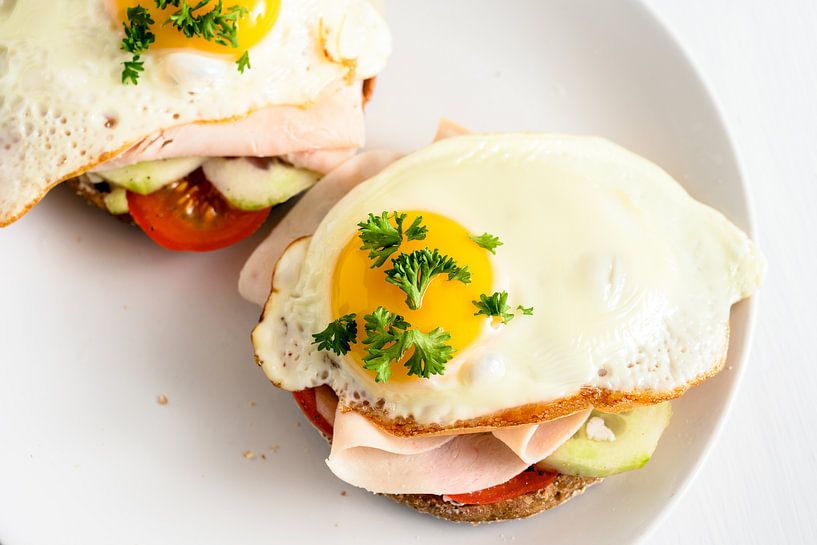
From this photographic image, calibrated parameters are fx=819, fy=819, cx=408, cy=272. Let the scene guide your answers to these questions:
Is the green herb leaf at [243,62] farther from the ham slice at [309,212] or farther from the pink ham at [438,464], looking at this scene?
the pink ham at [438,464]

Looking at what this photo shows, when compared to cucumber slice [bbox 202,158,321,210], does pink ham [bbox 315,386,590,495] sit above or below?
below

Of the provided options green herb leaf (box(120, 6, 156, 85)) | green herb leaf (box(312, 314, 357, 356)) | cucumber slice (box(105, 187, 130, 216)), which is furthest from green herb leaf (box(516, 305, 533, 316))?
cucumber slice (box(105, 187, 130, 216))

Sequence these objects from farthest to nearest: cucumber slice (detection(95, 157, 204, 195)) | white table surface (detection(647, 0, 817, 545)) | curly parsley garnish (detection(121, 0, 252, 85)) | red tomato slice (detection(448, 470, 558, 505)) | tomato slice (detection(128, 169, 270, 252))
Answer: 1. white table surface (detection(647, 0, 817, 545))
2. tomato slice (detection(128, 169, 270, 252))
3. cucumber slice (detection(95, 157, 204, 195))
4. red tomato slice (detection(448, 470, 558, 505))
5. curly parsley garnish (detection(121, 0, 252, 85))

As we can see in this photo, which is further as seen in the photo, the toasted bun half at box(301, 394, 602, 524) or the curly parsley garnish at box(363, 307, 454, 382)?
the toasted bun half at box(301, 394, 602, 524)

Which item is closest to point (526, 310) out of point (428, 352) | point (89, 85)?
point (428, 352)

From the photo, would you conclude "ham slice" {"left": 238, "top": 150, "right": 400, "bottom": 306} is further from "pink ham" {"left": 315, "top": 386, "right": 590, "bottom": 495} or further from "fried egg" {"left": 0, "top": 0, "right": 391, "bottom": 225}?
"pink ham" {"left": 315, "top": 386, "right": 590, "bottom": 495}

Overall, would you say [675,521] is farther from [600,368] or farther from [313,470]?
[313,470]

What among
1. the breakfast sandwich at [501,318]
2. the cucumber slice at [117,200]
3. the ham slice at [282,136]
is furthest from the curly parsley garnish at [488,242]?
the cucumber slice at [117,200]
